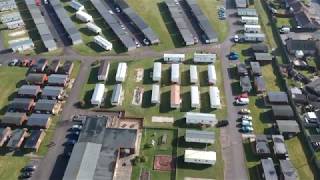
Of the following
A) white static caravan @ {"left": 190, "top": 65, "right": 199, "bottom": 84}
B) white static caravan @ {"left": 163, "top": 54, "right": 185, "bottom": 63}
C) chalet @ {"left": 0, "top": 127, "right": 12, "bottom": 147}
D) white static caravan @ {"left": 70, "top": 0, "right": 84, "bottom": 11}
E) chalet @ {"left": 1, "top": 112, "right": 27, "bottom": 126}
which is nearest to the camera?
chalet @ {"left": 0, "top": 127, "right": 12, "bottom": 147}

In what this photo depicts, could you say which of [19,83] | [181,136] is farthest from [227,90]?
[19,83]

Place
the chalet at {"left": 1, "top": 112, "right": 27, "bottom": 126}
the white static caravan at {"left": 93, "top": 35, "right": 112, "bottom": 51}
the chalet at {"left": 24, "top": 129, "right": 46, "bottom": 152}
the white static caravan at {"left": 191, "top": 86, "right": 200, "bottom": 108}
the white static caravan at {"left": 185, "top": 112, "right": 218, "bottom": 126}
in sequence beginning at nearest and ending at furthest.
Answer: the chalet at {"left": 24, "top": 129, "right": 46, "bottom": 152} < the white static caravan at {"left": 185, "top": 112, "right": 218, "bottom": 126} < the chalet at {"left": 1, "top": 112, "right": 27, "bottom": 126} < the white static caravan at {"left": 191, "top": 86, "right": 200, "bottom": 108} < the white static caravan at {"left": 93, "top": 35, "right": 112, "bottom": 51}

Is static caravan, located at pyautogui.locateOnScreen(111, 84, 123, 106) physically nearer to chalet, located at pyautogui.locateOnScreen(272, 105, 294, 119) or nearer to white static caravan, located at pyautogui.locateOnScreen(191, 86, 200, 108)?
white static caravan, located at pyautogui.locateOnScreen(191, 86, 200, 108)

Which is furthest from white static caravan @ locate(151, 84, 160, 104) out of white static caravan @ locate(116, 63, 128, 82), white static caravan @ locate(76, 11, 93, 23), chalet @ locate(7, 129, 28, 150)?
white static caravan @ locate(76, 11, 93, 23)

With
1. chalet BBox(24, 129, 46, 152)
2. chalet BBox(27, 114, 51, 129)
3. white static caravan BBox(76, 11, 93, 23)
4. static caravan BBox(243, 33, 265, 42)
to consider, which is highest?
white static caravan BBox(76, 11, 93, 23)

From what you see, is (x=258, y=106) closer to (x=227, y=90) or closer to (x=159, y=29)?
(x=227, y=90)

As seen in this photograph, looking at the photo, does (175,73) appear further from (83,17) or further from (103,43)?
(83,17)
